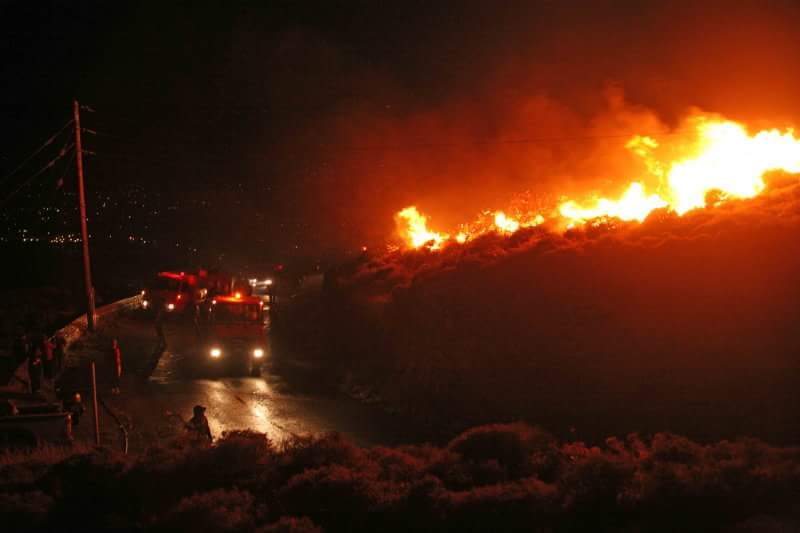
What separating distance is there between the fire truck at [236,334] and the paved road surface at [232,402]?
488 mm

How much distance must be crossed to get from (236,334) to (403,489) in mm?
15697

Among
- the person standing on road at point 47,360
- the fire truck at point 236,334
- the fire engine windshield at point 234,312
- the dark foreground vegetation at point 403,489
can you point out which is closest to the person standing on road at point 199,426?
the dark foreground vegetation at point 403,489

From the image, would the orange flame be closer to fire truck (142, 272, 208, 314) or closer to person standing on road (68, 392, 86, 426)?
fire truck (142, 272, 208, 314)

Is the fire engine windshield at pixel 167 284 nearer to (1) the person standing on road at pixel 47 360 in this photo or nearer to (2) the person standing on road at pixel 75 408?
(1) the person standing on road at pixel 47 360

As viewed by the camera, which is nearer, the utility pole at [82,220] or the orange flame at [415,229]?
the utility pole at [82,220]

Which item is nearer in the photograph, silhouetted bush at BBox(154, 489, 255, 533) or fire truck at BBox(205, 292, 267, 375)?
silhouetted bush at BBox(154, 489, 255, 533)

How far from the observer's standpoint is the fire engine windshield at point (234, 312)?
915 inches

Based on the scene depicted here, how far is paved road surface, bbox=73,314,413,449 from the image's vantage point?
16.6m

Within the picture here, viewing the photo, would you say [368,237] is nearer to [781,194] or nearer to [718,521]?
[781,194]

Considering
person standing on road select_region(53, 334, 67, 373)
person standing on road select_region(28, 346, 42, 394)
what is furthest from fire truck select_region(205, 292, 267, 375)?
person standing on road select_region(28, 346, 42, 394)

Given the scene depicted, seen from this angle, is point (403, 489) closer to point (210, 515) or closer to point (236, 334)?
point (210, 515)

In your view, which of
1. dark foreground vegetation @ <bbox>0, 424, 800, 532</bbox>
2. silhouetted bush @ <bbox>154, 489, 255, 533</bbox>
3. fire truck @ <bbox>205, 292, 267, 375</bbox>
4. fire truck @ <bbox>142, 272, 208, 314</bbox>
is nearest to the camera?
silhouetted bush @ <bbox>154, 489, 255, 533</bbox>

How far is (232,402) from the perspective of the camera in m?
19.3

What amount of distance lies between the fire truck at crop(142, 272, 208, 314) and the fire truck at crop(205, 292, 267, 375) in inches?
392
